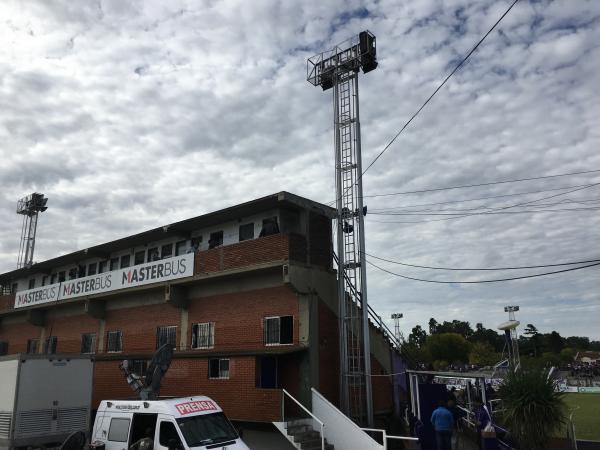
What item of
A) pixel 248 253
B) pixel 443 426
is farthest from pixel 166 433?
pixel 248 253

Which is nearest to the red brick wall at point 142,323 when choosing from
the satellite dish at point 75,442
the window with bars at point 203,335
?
the window with bars at point 203,335

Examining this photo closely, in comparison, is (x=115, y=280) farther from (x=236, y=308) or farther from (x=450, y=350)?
(x=450, y=350)

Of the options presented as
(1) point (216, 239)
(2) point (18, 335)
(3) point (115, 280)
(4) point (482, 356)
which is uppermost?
(1) point (216, 239)

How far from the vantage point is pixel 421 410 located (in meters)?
18.5

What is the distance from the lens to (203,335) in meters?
22.4

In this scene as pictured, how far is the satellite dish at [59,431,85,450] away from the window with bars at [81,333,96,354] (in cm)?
1561

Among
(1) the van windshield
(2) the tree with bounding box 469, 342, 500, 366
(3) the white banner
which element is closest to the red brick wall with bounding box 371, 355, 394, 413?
(1) the van windshield

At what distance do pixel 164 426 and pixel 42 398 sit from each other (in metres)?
5.38

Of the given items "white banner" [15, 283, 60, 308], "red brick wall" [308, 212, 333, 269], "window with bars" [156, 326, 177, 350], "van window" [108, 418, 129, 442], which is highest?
"red brick wall" [308, 212, 333, 269]

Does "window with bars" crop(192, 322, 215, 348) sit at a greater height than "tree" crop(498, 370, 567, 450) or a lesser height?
greater

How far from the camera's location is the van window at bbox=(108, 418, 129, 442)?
12816 mm

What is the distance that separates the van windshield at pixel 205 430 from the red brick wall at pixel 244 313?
6.67 m

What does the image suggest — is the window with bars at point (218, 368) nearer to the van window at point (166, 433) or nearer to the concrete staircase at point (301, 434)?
the concrete staircase at point (301, 434)

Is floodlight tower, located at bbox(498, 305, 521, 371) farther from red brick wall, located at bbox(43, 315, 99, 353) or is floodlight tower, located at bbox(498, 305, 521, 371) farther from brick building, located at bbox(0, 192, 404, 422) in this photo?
red brick wall, located at bbox(43, 315, 99, 353)
